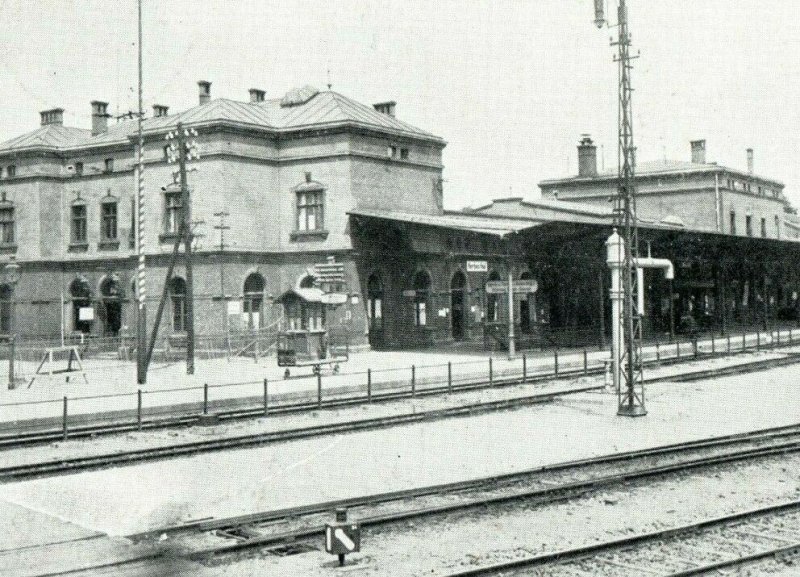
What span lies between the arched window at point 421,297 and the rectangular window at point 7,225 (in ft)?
67.2

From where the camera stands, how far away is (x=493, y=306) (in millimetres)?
44125

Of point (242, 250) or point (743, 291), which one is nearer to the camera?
point (242, 250)

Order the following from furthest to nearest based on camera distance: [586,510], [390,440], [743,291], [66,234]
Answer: [743,291] < [66,234] < [390,440] < [586,510]

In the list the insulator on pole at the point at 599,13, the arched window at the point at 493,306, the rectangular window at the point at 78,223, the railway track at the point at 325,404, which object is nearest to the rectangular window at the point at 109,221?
the rectangular window at the point at 78,223

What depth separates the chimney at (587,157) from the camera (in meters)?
65.9

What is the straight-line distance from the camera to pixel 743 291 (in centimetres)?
5394

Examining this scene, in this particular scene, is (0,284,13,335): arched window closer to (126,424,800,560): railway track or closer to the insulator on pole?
the insulator on pole

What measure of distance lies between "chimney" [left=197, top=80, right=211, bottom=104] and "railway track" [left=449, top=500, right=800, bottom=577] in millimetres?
37529

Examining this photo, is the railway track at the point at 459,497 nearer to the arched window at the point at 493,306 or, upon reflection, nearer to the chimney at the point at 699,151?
the arched window at the point at 493,306

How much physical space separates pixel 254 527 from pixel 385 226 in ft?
89.7

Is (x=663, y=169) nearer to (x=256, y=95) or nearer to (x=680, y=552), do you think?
(x=256, y=95)

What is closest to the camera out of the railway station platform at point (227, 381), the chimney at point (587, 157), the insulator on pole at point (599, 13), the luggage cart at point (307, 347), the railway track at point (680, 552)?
the railway track at point (680, 552)

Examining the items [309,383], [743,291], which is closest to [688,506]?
[309,383]

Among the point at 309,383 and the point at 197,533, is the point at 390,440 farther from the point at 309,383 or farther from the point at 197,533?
the point at 309,383
